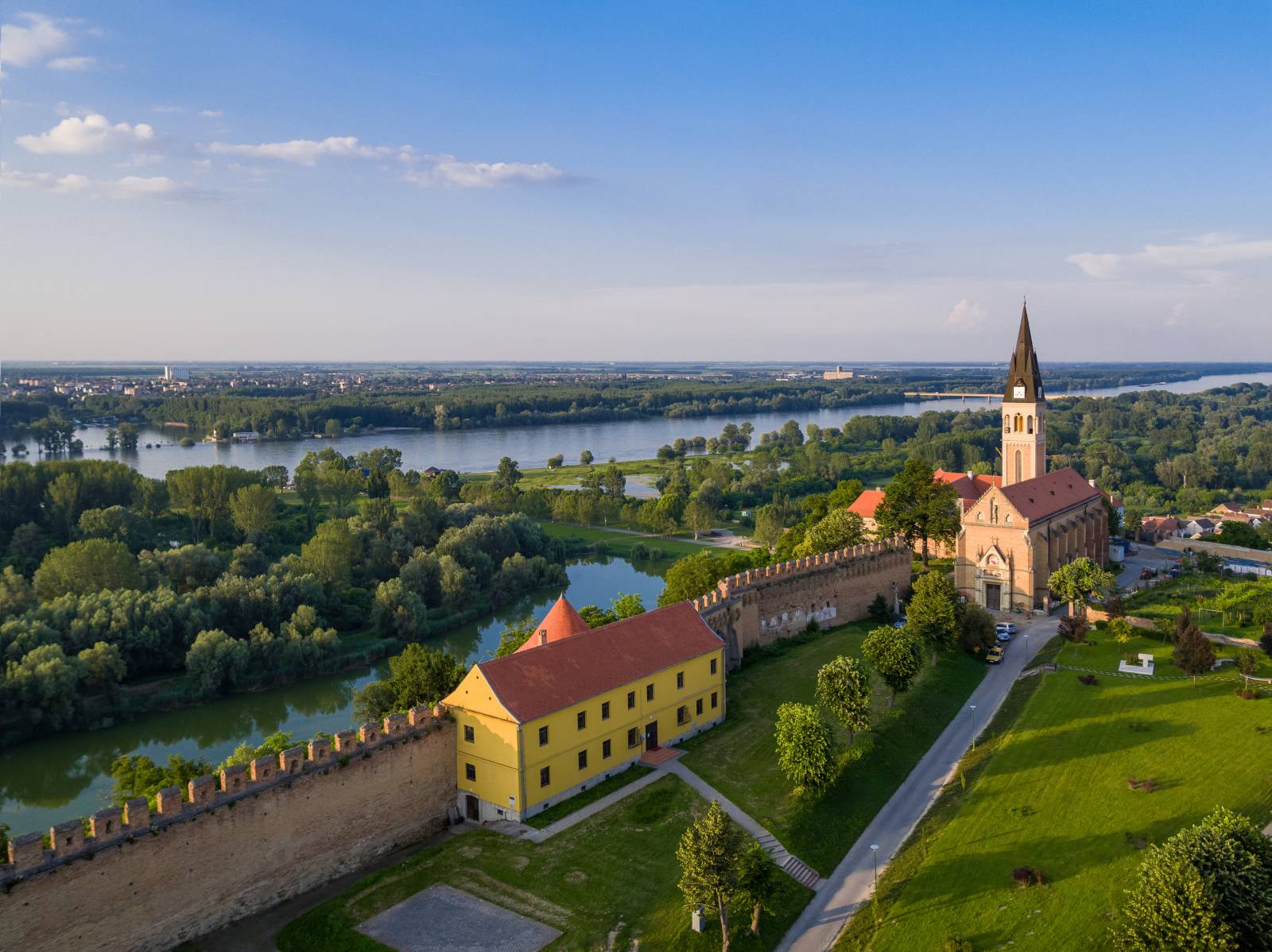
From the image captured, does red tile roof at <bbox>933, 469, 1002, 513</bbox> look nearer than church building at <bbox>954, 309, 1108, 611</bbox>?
No

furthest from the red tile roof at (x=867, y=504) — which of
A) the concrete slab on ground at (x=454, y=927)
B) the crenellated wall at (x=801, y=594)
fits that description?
the concrete slab on ground at (x=454, y=927)

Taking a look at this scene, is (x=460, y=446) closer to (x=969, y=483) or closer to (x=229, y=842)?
(x=969, y=483)

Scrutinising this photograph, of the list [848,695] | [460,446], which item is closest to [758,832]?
[848,695]

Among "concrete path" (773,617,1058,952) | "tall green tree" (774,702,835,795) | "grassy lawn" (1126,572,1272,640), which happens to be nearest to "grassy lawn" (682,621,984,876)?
"concrete path" (773,617,1058,952)

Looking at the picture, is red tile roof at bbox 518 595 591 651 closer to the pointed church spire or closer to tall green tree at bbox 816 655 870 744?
tall green tree at bbox 816 655 870 744

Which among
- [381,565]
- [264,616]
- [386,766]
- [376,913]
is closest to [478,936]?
[376,913]

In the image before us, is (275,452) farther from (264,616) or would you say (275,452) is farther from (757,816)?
(757,816)

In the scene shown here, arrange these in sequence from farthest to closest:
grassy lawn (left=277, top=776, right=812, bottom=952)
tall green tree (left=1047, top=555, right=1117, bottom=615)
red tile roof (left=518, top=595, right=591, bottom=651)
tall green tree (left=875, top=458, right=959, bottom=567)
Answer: tall green tree (left=875, top=458, right=959, bottom=567)
tall green tree (left=1047, top=555, right=1117, bottom=615)
red tile roof (left=518, top=595, right=591, bottom=651)
grassy lawn (left=277, top=776, right=812, bottom=952)
